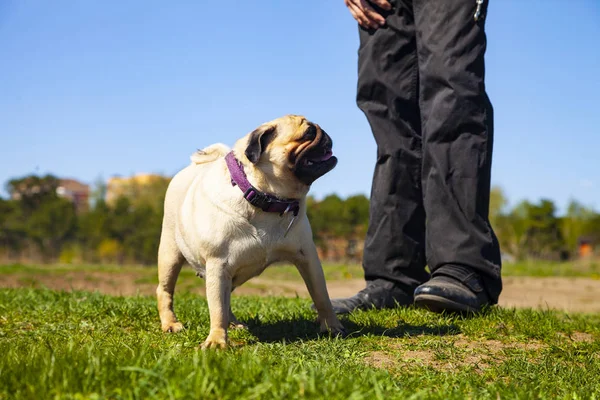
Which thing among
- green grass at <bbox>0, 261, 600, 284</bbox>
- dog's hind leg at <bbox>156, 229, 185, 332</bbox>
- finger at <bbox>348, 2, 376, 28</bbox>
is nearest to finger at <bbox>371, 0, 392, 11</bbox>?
finger at <bbox>348, 2, 376, 28</bbox>

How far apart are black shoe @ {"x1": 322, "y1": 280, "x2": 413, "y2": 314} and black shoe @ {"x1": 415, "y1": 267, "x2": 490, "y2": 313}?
0.40 meters

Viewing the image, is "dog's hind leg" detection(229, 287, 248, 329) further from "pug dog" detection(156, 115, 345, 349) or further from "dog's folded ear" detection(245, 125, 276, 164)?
"dog's folded ear" detection(245, 125, 276, 164)

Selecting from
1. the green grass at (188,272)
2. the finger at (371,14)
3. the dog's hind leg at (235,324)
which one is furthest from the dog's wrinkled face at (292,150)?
the green grass at (188,272)

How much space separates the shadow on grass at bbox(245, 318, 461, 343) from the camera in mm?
3539

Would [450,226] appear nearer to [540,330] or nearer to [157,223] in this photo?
[540,330]

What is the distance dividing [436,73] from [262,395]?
2.96m

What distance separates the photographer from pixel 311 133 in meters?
3.40

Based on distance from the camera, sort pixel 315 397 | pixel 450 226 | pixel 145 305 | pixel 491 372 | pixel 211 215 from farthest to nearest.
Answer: pixel 145 305 → pixel 450 226 → pixel 211 215 → pixel 491 372 → pixel 315 397

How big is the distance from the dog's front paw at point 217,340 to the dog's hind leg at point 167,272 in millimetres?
829

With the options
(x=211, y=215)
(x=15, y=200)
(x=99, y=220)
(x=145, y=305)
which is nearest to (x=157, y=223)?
(x=99, y=220)

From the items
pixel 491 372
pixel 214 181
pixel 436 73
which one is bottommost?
pixel 491 372

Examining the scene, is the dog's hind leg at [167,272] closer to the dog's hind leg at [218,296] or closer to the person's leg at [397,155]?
the dog's hind leg at [218,296]

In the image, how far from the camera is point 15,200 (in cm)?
2897

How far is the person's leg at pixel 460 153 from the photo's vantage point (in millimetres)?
4199
